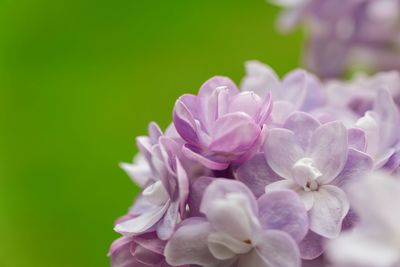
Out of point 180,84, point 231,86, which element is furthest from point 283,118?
point 180,84

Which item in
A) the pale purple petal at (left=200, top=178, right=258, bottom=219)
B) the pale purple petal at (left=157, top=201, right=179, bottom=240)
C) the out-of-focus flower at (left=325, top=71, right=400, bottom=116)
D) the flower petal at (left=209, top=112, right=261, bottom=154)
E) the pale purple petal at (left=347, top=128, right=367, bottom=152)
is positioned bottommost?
the pale purple petal at (left=157, top=201, right=179, bottom=240)

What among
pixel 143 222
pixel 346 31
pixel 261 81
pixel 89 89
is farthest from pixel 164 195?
pixel 89 89

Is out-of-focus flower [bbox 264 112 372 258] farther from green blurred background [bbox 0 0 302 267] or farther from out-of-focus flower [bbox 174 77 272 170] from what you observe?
green blurred background [bbox 0 0 302 267]

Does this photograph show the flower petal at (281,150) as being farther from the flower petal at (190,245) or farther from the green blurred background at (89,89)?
the green blurred background at (89,89)

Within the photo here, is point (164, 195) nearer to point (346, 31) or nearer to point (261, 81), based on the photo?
point (261, 81)

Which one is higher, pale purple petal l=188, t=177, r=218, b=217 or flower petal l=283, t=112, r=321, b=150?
flower petal l=283, t=112, r=321, b=150

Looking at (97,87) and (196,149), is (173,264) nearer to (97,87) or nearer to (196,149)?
(196,149)

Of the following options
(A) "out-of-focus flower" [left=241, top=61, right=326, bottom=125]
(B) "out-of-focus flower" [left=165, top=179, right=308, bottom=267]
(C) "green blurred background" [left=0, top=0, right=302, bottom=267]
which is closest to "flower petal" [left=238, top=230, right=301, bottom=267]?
(B) "out-of-focus flower" [left=165, top=179, right=308, bottom=267]
